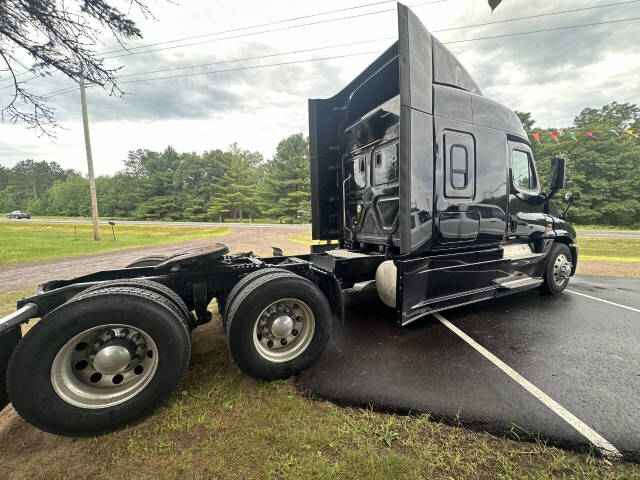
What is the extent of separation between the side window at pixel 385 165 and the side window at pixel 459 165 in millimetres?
661

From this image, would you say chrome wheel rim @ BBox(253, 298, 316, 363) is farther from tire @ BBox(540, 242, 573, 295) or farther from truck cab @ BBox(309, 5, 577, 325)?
tire @ BBox(540, 242, 573, 295)

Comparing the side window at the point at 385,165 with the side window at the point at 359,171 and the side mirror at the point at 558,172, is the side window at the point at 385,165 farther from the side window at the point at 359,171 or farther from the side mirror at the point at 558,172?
the side mirror at the point at 558,172

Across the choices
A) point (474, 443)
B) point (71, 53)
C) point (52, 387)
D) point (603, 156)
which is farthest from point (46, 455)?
point (603, 156)

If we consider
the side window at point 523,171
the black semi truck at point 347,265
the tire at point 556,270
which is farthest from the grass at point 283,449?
the tire at point 556,270

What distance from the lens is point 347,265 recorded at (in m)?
3.59

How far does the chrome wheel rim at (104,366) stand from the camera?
190cm

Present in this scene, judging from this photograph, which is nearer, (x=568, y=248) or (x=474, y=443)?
(x=474, y=443)

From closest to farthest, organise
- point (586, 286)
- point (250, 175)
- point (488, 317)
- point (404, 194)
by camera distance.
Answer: point (404, 194) → point (488, 317) → point (586, 286) → point (250, 175)

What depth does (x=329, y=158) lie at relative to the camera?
5.05 metres

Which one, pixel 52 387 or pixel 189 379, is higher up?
pixel 52 387

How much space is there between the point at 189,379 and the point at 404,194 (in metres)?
2.90

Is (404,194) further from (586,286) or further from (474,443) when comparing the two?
(586,286)

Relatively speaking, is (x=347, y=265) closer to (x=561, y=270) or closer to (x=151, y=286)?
(x=151, y=286)

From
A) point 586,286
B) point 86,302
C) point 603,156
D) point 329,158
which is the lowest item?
point 586,286
